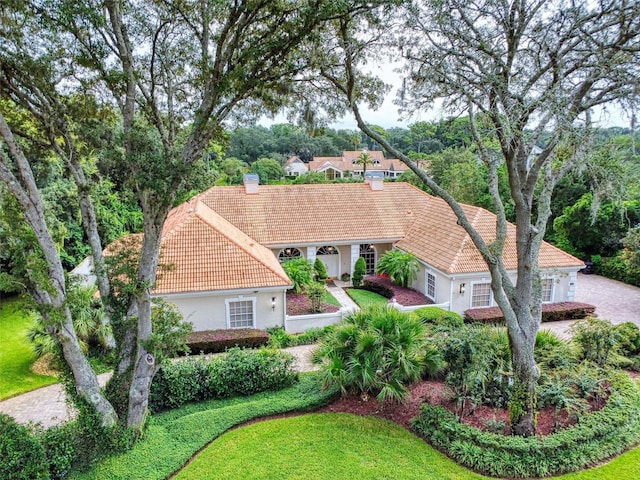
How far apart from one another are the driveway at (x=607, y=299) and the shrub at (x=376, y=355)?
9.43 m

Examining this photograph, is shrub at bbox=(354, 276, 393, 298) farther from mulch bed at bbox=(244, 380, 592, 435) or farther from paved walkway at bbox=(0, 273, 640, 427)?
mulch bed at bbox=(244, 380, 592, 435)

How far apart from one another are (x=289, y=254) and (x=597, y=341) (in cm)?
1554

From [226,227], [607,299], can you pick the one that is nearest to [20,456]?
[226,227]

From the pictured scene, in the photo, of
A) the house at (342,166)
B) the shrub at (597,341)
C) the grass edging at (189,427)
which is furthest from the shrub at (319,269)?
the house at (342,166)

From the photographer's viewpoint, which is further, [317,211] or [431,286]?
[317,211]

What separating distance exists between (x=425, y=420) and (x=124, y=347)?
23.9 feet

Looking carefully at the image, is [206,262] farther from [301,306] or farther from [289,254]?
[289,254]

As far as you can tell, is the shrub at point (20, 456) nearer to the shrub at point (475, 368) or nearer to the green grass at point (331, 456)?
the green grass at point (331, 456)

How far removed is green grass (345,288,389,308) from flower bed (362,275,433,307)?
301 millimetres

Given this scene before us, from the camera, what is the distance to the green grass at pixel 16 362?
13.0 m

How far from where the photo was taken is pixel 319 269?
2247 cm

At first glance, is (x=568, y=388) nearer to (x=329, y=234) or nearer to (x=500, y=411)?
(x=500, y=411)

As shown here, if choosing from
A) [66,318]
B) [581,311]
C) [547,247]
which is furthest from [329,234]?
[66,318]

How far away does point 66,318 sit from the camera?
8.45 m
